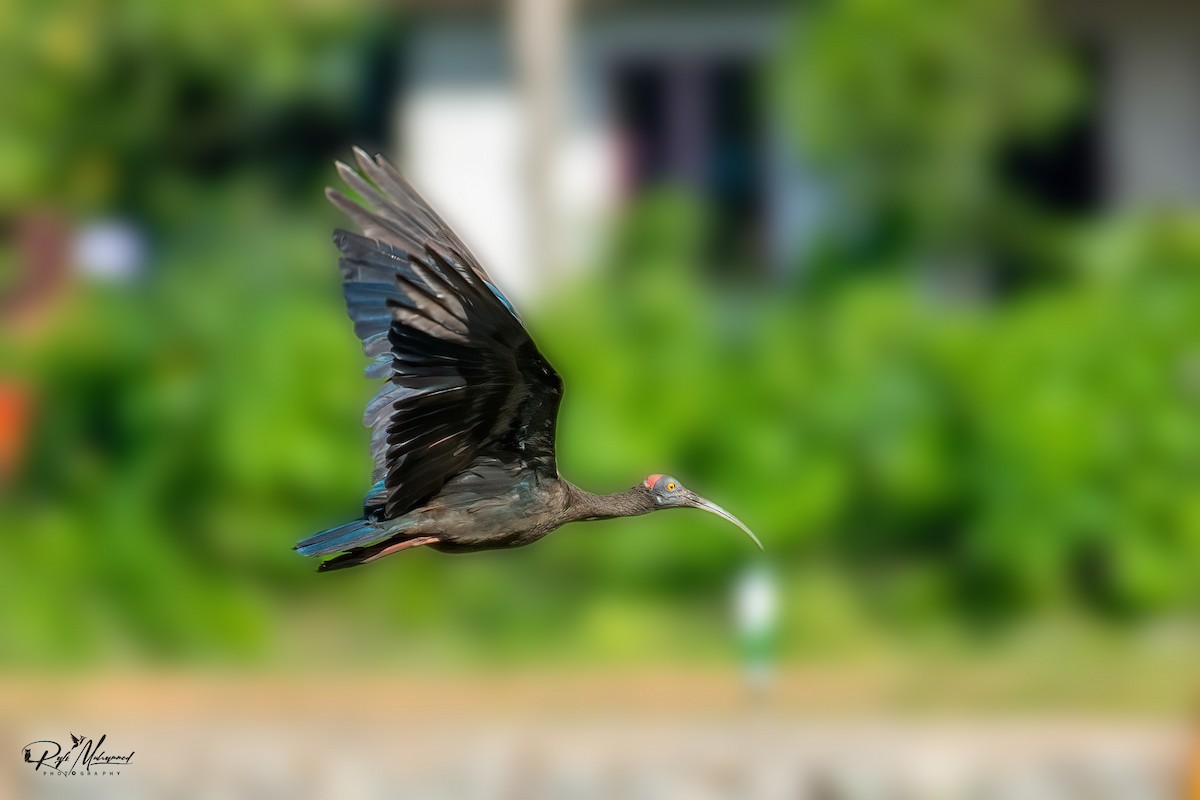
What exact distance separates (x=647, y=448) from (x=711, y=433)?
0.50 m

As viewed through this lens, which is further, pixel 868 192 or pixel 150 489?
pixel 868 192

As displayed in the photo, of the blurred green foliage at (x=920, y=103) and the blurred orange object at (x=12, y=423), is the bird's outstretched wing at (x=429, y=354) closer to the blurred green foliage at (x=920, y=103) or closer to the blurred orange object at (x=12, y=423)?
the blurred green foliage at (x=920, y=103)

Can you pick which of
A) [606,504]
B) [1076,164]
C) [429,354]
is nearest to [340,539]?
[429,354]

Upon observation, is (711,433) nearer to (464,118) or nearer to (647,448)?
(647,448)

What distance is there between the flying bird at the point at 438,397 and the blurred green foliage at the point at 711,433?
306 inches

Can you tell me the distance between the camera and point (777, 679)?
46.8ft

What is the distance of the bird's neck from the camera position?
23.9ft

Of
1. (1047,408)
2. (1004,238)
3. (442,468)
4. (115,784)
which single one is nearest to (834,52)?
(1004,238)

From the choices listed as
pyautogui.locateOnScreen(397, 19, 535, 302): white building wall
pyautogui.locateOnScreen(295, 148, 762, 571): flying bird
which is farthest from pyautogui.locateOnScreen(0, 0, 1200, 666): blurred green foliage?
pyautogui.locateOnScreen(295, 148, 762, 571): flying bird

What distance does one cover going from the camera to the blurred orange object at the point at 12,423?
53.8 feet

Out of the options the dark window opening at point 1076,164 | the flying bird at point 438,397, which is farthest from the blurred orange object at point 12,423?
the flying bird at point 438,397

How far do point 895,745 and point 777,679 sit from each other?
1616 millimetres

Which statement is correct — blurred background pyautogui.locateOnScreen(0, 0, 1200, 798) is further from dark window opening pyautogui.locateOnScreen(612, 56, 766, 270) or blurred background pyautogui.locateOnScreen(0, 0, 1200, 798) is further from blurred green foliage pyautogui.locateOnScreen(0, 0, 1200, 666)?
dark window opening pyautogui.locateOnScreen(612, 56, 766, 270)

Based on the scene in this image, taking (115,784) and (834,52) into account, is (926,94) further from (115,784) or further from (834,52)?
(115,784)
